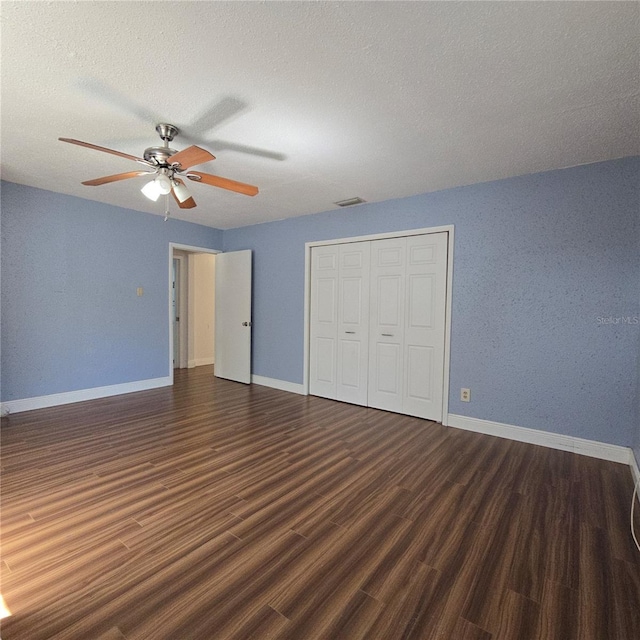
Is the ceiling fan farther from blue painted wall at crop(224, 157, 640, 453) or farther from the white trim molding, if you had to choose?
the white trim molding

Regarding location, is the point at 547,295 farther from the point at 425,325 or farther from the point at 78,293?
the point at 78,293

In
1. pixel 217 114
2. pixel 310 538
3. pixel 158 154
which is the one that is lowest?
pixel 310 538

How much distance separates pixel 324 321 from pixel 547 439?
2.77m

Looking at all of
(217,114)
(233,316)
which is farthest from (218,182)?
(233,316)

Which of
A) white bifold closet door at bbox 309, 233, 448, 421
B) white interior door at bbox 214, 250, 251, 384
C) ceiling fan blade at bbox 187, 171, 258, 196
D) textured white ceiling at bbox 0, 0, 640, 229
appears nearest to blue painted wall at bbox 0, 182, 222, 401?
white interior door at bbox 214, 250, 251, 384

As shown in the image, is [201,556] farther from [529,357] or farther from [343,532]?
[529,357]

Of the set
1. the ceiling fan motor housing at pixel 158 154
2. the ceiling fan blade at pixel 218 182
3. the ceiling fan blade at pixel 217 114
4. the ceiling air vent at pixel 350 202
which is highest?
the ceiling air vent at pixel 350 202

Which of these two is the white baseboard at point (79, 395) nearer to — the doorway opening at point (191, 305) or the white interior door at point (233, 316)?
the white interior door at point (233, 316)

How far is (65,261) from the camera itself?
4.07 m

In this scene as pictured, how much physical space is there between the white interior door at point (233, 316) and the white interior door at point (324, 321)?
3.85 ft

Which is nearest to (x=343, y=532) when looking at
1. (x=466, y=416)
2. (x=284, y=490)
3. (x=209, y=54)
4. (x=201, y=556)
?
(x=284, y=490)

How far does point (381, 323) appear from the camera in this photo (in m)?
4.10

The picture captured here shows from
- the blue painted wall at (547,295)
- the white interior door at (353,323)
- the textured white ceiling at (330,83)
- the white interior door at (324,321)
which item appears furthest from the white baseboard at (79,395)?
the blue painted wall at (547,295)

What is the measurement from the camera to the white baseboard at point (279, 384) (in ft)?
16.0
